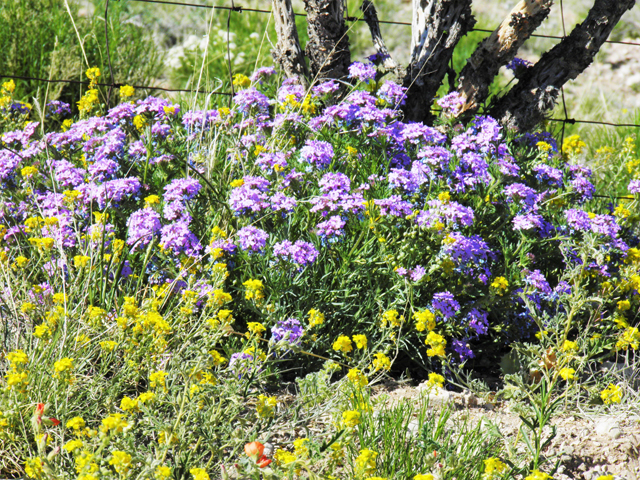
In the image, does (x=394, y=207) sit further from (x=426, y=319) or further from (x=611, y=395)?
(x=611, y=395)

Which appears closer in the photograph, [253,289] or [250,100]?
[253,289]

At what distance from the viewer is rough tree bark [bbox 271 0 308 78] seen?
429 centimetres

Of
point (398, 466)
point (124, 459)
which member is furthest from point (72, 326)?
point (398, 466)

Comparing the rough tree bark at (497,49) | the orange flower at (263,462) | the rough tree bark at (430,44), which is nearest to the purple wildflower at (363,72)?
the rough tree bark at (430,44)

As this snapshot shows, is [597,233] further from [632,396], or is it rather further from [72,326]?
[72,326]

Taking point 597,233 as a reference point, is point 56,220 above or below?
below

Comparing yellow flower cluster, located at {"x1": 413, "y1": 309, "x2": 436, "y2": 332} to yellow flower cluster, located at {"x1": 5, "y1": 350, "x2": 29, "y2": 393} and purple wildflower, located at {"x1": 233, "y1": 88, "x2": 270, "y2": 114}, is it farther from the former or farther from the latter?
purple wildflower, located at {"x1": 233, "y1": 88, "x2": 270, "y2": 114}

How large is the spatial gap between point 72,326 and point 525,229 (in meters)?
2.05

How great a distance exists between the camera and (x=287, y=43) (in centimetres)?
436

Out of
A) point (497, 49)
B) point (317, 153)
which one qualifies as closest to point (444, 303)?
point (317, 153)

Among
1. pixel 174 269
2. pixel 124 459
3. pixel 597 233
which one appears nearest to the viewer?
pixel 124 459

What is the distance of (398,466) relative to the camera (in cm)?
211

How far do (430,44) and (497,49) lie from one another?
1.44 feet

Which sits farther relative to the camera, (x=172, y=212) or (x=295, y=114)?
(x=295, y=114)
